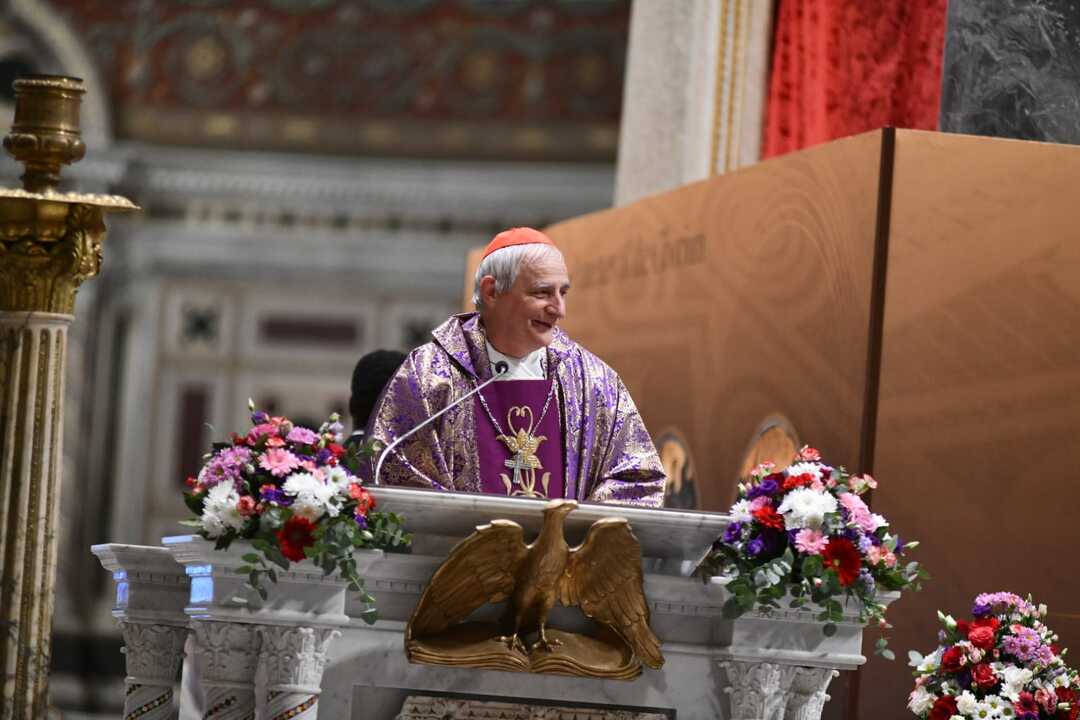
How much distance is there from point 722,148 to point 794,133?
0.98 feet

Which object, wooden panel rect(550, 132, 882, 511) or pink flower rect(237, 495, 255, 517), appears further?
wooden panel rect(550, 132, 882, 511)

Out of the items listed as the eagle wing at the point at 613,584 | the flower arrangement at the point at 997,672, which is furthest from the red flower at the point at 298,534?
the flower arrangement at the point at 997,672

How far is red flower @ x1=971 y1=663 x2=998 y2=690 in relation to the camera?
458 centimetres

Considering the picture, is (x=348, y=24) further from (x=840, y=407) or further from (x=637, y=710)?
(x=637, y=710)

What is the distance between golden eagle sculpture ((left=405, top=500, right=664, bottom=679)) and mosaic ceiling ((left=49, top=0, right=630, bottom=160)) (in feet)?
26.0

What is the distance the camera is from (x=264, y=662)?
3807 mm

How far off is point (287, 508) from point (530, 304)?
3.48ft

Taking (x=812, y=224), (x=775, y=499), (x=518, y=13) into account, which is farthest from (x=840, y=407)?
(x=518, y=13)

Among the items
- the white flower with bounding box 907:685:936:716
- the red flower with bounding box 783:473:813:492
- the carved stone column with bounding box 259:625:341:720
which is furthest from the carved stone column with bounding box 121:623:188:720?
the white flower with bounding box 907:685:936:716

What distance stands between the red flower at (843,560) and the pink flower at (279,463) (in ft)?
3.60

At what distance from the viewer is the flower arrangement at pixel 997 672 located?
4531 mm

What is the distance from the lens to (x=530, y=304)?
4.66 metres

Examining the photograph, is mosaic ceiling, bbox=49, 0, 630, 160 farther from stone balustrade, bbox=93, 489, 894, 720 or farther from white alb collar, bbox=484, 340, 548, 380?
stone balustrade, bbox=93, 489, 894, 720

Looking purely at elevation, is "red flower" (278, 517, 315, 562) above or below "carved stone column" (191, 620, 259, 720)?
above
